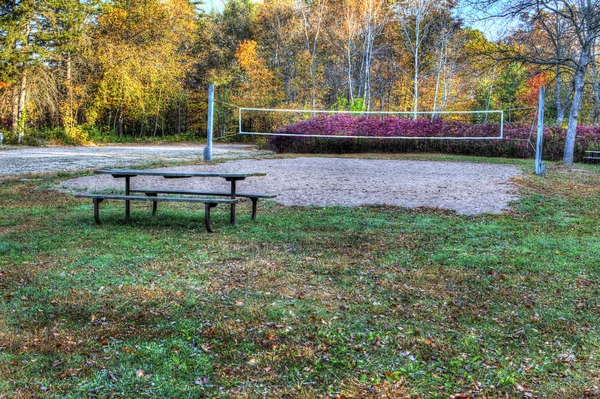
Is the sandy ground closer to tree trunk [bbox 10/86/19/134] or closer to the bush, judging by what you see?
the bush

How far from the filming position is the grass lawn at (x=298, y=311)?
2334 mm

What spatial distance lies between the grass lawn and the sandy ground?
77.3 inches

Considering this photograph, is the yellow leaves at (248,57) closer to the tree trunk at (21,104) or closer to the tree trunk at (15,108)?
the tree trunk at (21,104)

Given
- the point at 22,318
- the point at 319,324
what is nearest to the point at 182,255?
the point at 22,318

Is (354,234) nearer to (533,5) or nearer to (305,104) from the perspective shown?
(533,5)

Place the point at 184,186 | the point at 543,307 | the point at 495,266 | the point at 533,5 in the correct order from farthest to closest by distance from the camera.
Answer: the point at 533,5 → the point at 184,186 → the point at 495,266 → the point at 543,307

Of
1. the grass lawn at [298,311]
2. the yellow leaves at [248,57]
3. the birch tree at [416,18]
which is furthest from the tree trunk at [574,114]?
the yellow leaves at [248,57]

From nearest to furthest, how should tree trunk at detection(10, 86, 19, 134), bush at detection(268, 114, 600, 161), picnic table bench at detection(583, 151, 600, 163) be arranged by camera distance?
picnic table bench at detection(583, 151, 600, 163), bush at detection(268, 114, 600, 161), tree trunk at detection(10, 86, 19, 134)

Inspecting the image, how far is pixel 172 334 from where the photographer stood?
2785mm

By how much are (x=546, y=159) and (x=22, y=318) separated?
1803cm

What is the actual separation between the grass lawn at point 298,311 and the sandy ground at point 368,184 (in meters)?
1.96

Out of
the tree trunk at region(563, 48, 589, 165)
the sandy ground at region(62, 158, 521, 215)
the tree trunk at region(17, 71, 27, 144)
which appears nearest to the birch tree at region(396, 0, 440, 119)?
the tree trunk at region(563, 48, 589, 165)

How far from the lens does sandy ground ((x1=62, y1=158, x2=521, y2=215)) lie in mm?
7754

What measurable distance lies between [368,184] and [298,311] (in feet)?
21.6
